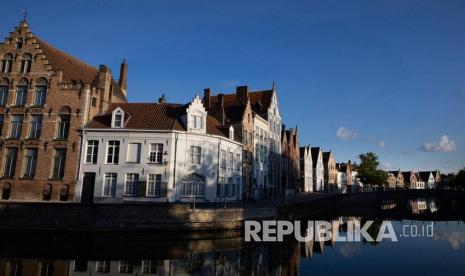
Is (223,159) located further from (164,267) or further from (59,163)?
(164,267)

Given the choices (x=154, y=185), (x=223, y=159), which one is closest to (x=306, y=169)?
(x=223, y=159)

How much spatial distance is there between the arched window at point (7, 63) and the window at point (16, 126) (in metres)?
4.42

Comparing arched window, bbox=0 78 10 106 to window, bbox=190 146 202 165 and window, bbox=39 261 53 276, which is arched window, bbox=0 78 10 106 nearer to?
window, bbox=190 146 202 165

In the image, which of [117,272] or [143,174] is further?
[143,174]

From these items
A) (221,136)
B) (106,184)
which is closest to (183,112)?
(221,136)

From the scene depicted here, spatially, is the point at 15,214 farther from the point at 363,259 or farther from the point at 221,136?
the point at 363,259

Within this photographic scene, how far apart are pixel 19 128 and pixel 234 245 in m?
21.9

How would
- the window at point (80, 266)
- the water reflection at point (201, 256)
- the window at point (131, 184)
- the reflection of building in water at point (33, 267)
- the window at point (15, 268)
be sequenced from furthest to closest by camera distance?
the window at point (131, 184), the water reflection at point (201, 256), the window at point (80, 266), the reflection of building in water at point (33, 267), the window at point (15, 268)

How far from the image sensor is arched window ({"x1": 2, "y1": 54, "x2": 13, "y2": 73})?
1164 inches

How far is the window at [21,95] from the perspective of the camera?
1150 inches

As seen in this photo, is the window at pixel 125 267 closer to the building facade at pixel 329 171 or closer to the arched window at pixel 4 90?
the arched window at pixel 4 90

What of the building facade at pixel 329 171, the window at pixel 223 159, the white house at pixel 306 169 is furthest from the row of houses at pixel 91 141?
the building facade at pixel 329 171

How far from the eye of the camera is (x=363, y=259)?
1925 cm

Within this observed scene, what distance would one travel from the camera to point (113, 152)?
27.2 m
